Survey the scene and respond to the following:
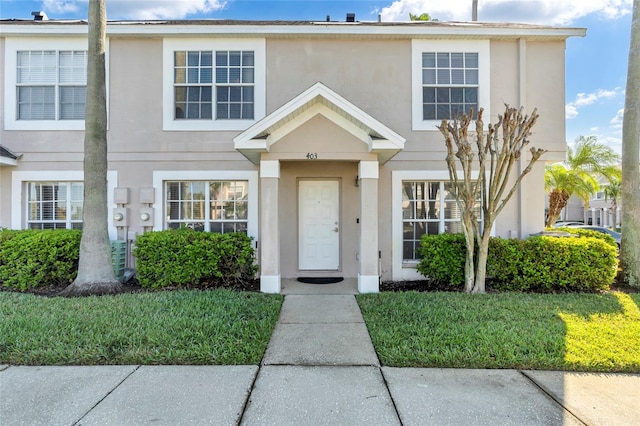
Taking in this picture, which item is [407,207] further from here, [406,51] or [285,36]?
[285,36]

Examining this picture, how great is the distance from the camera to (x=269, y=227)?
656 centimetres

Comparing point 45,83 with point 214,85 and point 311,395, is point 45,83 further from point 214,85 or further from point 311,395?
point 311,395

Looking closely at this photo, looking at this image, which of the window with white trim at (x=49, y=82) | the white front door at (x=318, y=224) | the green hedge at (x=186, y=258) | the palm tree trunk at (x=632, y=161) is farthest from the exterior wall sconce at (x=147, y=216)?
the palm tree trunk at (x=632, y=161)

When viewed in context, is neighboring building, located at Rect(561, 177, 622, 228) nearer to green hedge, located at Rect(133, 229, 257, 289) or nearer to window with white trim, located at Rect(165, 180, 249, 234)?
window with white trim, located at Rect(165, 180, 249, 234)

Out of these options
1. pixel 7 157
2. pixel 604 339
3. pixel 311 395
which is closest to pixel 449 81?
pixel 604 339

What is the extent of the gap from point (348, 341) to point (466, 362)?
145 cm

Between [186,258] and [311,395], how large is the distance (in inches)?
174

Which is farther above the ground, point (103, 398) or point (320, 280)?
point (320, 280)

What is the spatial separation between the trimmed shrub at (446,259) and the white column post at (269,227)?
321cm

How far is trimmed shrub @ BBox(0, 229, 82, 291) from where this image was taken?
6562 millimetres

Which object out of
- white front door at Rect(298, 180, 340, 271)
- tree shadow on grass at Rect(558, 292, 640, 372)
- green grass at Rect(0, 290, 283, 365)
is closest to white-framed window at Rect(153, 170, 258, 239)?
white front door at Rect(298, 180, 340, 271)

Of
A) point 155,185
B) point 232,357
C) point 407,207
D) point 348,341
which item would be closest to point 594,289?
point 407,207

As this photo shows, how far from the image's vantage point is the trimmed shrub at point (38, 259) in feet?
21.5

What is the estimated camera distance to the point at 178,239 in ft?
22.0
